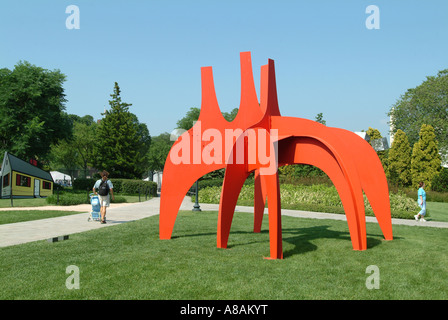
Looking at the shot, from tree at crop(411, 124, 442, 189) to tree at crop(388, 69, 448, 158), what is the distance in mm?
5908

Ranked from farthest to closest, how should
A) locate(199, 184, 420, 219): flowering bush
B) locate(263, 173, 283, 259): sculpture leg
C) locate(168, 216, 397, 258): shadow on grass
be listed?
locate(199, 184, 420, 219): flowering bush
locate(168, 216, 397, 258): shadow on grass
locate(263, 173, 283, 259): sculpture leg

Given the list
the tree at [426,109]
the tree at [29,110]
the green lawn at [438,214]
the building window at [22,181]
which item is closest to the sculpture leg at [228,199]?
A: the green lawn at [438,214]

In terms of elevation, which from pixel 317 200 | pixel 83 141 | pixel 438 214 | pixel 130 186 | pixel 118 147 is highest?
pixel 83 141

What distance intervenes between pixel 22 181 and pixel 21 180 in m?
0.13

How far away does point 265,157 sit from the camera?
26.1 feet

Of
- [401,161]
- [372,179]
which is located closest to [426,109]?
[401,161]

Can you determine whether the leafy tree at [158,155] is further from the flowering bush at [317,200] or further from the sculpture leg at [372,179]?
the sculpture leg at [372,179]

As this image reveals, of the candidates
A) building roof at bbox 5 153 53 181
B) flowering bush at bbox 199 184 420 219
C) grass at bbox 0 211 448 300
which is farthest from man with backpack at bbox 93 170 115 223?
building roof at bbox 5 153 53 181

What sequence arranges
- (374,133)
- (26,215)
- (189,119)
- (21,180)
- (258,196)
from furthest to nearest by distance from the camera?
(189,119), (374,133), (21,180), (26,215), (258,196)

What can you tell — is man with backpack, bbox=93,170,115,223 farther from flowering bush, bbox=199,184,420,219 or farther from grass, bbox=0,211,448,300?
flowering bush, bbox=199,184,420,219

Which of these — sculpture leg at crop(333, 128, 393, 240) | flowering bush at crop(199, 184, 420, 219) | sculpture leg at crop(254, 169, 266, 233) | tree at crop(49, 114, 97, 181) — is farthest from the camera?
tree at crop(49, 114, 97, 181)

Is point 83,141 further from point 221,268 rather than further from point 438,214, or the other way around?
point 221,268

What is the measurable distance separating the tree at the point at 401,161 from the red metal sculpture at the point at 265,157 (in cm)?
3476

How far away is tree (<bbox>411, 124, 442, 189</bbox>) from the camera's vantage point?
38.2 m
